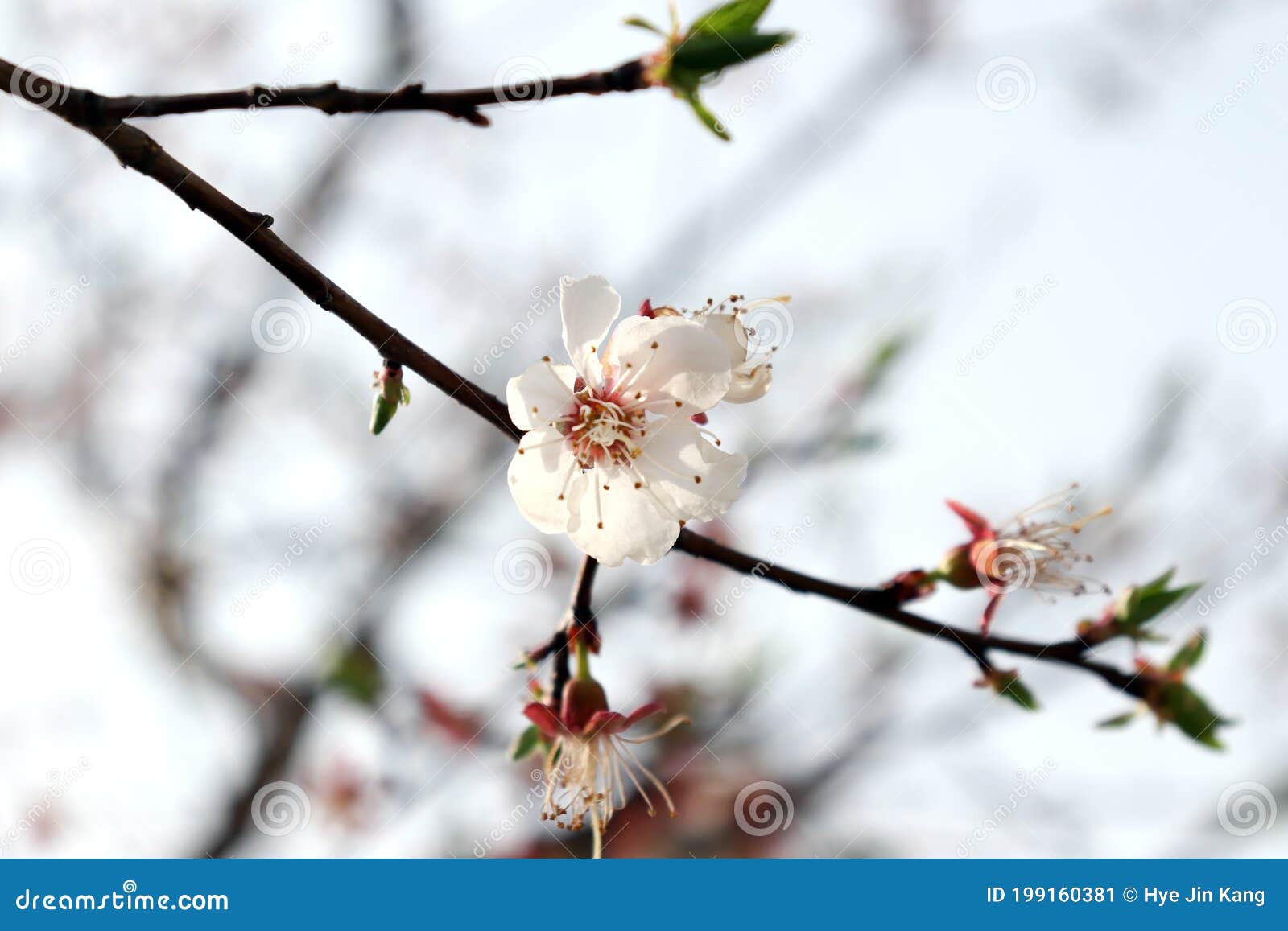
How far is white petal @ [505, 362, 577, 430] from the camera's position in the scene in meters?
1.32

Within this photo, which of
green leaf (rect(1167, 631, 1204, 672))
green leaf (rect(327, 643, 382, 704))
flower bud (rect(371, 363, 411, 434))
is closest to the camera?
flower bud (rect(371, 363, 411, 434))

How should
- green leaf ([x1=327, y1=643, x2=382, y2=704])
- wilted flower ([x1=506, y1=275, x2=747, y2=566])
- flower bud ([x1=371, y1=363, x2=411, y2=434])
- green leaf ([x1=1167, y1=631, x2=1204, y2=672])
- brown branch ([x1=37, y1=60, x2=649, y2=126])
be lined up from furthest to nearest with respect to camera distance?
green leaf ([x1=327, y1=643, x2=382, y2=704]), green leaf ([x1=1167, y1=631, x2=1204, y2=672]), wilted flower ([x1=506, y1=275, x2=747, y2=566]), flower bud ([x1=371, y1=363, x2=411, y2=434]), brown branch ([x1=37, y1=60, x2=649, y2=126])

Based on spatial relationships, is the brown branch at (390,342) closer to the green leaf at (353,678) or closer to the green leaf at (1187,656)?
the green leaf at (1187,656)

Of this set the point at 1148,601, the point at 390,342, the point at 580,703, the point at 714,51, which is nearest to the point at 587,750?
the point at 580,703

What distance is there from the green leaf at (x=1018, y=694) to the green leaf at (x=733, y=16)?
0.94 metres

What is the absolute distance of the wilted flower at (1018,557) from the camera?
1467 millimetres

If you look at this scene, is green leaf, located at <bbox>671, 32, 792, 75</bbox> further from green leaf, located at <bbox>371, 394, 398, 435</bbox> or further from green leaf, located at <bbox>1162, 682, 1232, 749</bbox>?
green leaf, located at <bbox>1162, 682, 1232, 749</bbox>

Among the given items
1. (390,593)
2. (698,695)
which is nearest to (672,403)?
(698,695)

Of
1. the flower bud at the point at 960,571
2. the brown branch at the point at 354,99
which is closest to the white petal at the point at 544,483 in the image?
the brown branch at the point at 354,99

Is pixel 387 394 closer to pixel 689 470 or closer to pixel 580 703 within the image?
pixel 689 470

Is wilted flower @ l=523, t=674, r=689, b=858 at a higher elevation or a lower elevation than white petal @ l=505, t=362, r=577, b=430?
lower

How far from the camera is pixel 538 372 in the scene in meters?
1.36

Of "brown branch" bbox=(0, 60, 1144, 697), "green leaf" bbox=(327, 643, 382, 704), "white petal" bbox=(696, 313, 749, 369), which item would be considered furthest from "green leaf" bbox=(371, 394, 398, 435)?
"green leaf" bbox=(327, 643, 382, 704)

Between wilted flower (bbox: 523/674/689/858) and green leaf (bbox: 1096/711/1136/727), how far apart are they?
2.08 ft
